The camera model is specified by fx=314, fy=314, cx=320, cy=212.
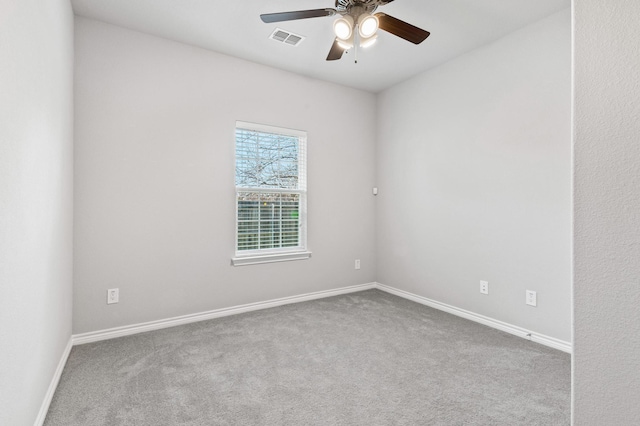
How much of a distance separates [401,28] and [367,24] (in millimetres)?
289

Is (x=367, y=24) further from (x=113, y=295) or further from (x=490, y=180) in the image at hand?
(x=113, y=295)

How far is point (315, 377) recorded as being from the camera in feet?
7.07

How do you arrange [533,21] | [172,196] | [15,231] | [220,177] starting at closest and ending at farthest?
[15,231], [533,21], [172,196], [220,177]

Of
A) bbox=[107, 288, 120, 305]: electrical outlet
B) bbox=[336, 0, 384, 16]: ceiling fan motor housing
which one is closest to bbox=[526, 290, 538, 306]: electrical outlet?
bbox=[336, 0, 384, 16]: ceiling fan motor housing

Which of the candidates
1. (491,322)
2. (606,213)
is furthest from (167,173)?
(491,322)

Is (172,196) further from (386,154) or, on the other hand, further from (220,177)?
(386,154)

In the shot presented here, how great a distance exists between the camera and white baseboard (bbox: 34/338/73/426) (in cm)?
167

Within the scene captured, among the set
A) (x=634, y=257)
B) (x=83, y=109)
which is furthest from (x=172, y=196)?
(x=634, y=257)

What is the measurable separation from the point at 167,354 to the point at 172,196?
1.44m

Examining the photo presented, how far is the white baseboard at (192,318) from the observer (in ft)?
8.93

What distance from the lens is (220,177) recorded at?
3.35 m

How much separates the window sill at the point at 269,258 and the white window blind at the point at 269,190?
7 centimetres

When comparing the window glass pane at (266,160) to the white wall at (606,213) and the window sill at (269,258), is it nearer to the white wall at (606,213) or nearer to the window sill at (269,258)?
the window sill at (269,258)

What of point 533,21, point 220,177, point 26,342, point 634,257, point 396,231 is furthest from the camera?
point 396,231
